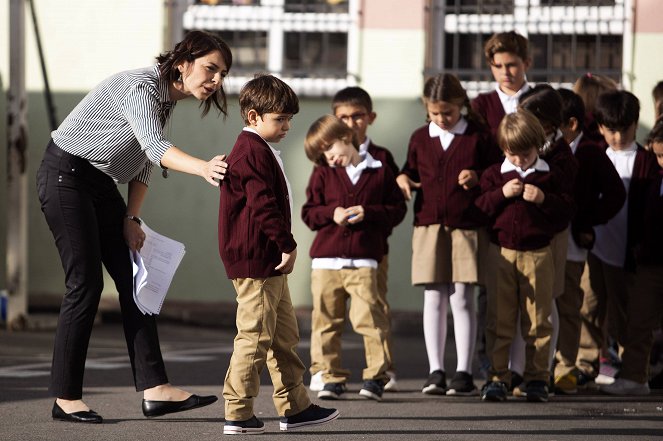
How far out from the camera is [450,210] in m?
7.50

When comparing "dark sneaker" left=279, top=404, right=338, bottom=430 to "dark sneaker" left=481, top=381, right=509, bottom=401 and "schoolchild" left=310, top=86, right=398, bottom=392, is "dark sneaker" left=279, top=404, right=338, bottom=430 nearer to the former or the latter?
"dark sneaker" left=481, top=381, right=509, bottom=401

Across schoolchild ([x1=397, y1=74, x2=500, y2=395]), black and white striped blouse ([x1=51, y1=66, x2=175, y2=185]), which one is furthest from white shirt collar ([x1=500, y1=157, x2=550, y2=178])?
black and white striped blouse ([x1=51, y1=66, x2=175, y2=185])

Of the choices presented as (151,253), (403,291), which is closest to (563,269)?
(151,253)

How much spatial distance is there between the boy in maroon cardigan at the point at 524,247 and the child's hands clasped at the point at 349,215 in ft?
2.07

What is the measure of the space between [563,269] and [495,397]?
2.68 ft

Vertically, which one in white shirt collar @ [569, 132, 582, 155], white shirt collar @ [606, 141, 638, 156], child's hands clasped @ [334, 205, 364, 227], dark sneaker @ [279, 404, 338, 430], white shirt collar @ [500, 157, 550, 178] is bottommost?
dark sneaker @ [279, 404, 338, 430]

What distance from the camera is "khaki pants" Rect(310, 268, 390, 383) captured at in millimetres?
7254

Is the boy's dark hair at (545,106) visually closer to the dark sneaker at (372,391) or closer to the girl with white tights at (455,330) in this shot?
the girl with white tights at (455,330)

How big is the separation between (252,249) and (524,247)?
A: 6.37 ft

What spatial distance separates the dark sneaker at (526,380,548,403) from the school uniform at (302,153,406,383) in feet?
2.46

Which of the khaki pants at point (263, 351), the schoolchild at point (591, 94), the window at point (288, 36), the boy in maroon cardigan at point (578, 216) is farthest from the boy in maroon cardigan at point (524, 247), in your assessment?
the window at point (288, 36)

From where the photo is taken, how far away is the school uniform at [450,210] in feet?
24.6

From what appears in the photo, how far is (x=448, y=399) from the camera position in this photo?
7250 millimetres

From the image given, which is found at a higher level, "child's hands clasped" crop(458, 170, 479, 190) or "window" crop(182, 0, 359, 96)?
"window" crop(182, 0, 359, 96)
